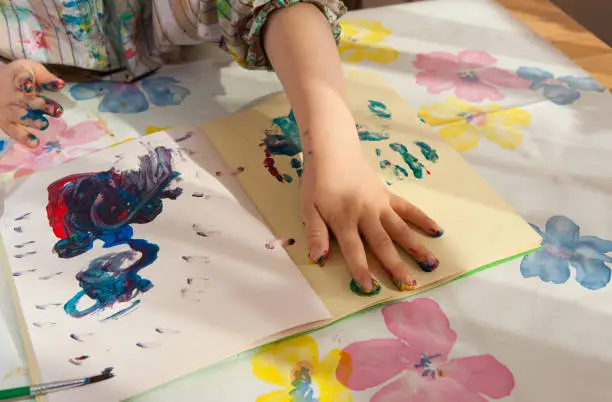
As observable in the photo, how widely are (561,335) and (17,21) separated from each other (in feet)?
2.22

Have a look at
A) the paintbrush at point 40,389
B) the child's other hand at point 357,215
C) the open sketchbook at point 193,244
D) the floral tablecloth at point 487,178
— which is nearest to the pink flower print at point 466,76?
the floral tablecloth at point 487,178

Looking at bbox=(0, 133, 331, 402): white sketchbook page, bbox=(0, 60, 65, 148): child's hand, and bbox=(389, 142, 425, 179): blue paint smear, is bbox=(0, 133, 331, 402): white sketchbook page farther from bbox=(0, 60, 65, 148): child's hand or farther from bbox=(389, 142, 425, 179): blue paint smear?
bbox=(389, 142, 425, 179): blue paint smear

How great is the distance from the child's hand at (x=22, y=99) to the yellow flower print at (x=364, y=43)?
1.22 ft

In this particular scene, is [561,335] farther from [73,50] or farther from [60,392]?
[73,50]

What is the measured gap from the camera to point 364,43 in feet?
2.75

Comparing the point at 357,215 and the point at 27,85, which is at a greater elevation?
the point at 27,85

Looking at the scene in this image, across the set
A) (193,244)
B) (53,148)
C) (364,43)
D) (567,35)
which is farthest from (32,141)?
(567,35)

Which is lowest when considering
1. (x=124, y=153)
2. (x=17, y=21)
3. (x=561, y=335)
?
(x=561, y=335)

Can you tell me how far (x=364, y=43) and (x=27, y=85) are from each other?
1.42ft

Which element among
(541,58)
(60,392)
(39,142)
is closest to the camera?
(60,392)

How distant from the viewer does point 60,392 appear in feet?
1.48

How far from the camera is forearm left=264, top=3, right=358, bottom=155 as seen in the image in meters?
0.62

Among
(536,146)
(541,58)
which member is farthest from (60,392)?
(541,58)

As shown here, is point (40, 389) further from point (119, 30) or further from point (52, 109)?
point (119, 30)
